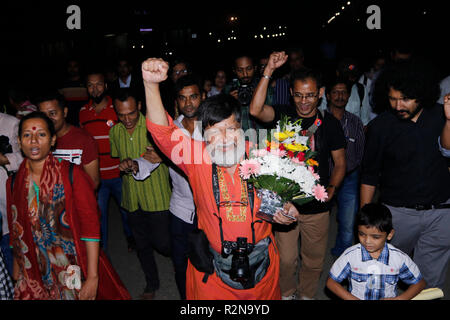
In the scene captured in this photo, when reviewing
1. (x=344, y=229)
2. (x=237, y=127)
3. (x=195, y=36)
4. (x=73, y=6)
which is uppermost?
(x=195, y=36)

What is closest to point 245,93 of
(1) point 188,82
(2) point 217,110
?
(1) point 188,82

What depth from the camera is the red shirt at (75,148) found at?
138 inches

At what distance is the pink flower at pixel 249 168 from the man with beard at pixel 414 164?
1.54 metres

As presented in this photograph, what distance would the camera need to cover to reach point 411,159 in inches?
121

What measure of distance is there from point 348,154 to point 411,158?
1.27 m

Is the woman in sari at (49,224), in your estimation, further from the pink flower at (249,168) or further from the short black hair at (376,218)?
the short black hair at (376,218)

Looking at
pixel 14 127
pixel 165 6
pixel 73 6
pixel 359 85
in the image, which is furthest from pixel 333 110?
pixel 165 6

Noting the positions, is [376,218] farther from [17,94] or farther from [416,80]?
[17,94]

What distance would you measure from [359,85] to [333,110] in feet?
4.50

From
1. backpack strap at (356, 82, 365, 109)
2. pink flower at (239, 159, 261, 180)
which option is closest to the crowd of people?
pink flower at (239, 159, 261, 180)

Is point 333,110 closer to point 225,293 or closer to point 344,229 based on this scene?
point 344,229

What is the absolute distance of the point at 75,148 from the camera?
3494 millimetres

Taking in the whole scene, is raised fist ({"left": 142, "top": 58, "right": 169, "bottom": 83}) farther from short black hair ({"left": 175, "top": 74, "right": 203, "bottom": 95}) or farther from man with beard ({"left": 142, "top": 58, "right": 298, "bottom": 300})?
short black hair ({"left": 175, "top": 74, "right": 203, "bottom": 95})

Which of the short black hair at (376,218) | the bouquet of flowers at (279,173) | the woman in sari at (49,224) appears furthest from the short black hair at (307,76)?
the woman in sari at (49,224)
